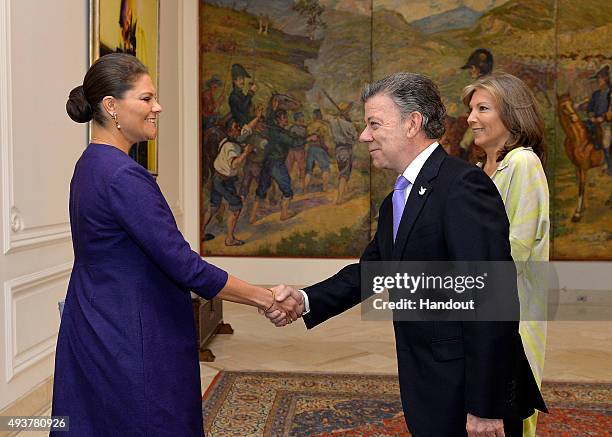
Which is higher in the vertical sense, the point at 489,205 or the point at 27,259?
the point at 489,205

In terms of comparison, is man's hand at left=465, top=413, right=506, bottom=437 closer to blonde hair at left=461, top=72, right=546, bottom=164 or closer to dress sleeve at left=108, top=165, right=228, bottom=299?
dress sleeve at left=108, top=165, right=228, bottom=299

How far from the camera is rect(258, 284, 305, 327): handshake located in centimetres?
325

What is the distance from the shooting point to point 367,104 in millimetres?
2496

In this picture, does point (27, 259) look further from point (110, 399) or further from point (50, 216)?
point (110, 399)

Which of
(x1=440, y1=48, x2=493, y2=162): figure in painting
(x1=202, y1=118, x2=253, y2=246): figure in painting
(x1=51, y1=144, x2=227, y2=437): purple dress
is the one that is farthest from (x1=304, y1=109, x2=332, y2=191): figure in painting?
(x1=51, y1=144, x2=227, y2=437): purple dress

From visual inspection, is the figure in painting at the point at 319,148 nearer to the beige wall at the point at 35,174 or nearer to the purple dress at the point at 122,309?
the beige wall at the point at 35,174

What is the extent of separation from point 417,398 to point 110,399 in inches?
44.1

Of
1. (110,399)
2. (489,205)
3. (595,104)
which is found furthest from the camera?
(595,104)

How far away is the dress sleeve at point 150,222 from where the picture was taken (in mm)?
2213

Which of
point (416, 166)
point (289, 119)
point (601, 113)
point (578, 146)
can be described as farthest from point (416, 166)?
point (601, 113)

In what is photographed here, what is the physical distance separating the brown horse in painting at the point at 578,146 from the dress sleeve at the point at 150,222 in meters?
8.58

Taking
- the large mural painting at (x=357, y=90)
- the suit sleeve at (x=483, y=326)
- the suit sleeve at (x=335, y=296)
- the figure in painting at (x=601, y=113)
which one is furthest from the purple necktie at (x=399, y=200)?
the figure in painting at (x=601, y=113)

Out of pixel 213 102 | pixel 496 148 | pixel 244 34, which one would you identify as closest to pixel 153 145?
pixel 213 102

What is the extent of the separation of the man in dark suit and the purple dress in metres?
0.83
